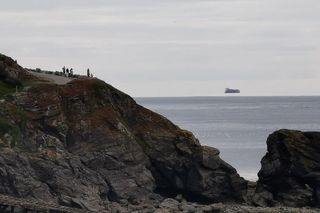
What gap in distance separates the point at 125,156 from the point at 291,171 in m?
17.3

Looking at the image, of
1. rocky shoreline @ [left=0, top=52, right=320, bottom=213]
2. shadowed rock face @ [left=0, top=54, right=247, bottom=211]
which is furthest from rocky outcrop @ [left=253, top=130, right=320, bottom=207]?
shadowed rock face @ [left=0, top=54, right=247, bottom=211]

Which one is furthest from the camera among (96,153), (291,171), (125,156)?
(291,171)

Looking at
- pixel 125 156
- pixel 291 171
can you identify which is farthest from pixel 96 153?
pixel 291 171

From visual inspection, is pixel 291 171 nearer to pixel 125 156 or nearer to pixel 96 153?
pixel 125 156

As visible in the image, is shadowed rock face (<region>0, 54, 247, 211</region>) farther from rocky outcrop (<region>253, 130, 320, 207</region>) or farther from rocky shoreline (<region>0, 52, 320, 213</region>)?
rocky outcrop (<region>253, 130, 320, 207</region>)

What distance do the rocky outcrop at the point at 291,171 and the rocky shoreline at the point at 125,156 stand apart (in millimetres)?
103

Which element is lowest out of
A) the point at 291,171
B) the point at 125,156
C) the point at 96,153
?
the point at 291,171

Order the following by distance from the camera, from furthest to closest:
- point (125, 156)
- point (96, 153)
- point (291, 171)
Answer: point (291, 171) → point (125, 156) → point (96, 153)

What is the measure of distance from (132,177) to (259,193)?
14462 mm

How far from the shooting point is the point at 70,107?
8600 cm

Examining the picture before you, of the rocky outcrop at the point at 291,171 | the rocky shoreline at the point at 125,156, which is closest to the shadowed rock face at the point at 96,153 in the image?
the rocky shoreline at the point at 125,156

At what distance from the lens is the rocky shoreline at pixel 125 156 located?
77.8 metres

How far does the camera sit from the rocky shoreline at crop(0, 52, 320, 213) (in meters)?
77.8

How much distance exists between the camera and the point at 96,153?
81.4 meters
